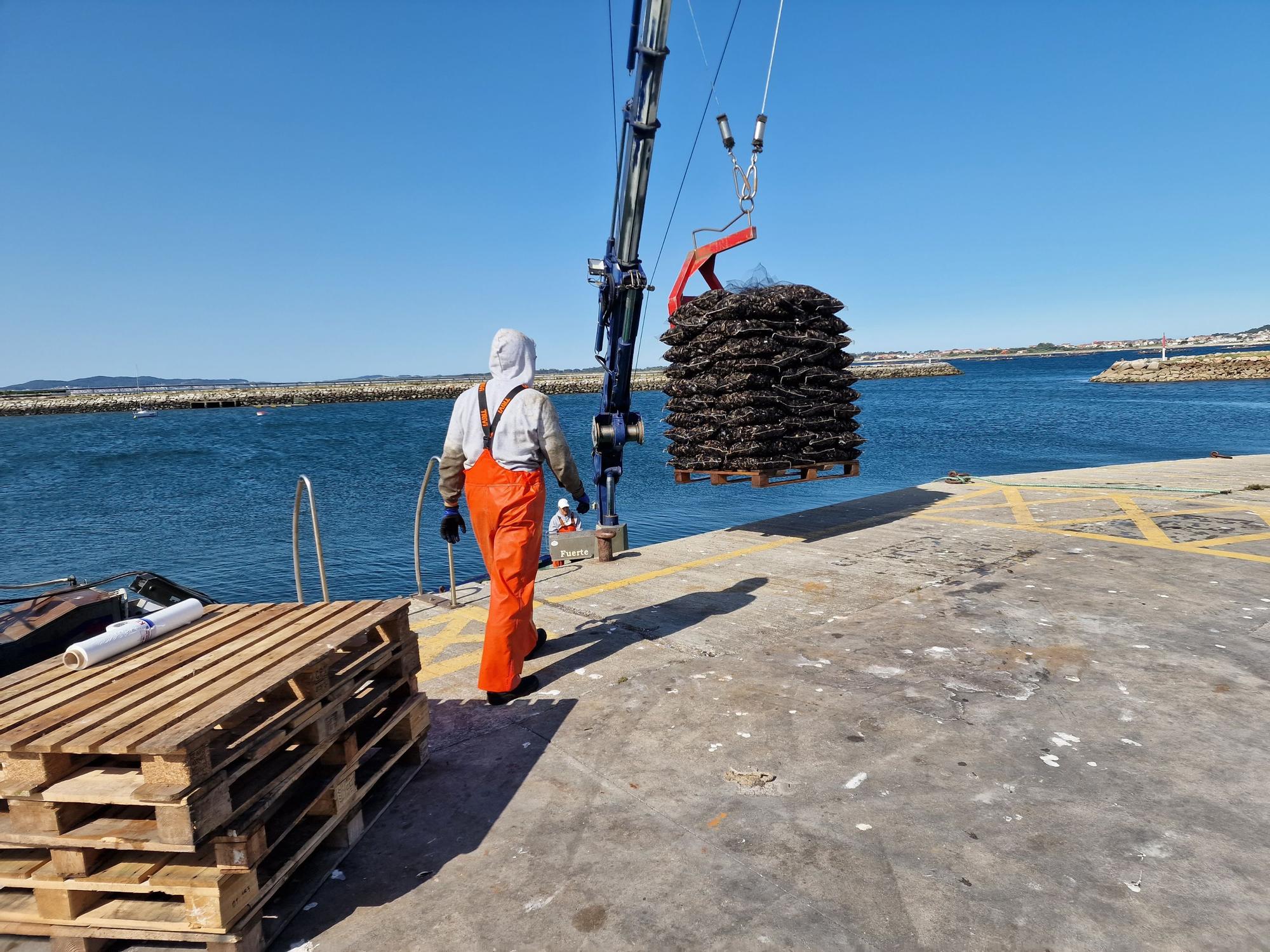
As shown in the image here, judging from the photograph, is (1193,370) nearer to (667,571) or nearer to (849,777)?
(667,571)

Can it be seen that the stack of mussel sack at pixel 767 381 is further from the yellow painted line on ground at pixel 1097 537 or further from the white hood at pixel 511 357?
the white hood at pixel 511 357

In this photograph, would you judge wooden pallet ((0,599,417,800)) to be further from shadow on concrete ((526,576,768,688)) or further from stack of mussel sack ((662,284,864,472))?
stack of mussel sack ((662,284,864,472))

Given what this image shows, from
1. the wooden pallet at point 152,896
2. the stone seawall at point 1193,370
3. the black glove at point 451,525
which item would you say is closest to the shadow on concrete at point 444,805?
the wooden pallet at point 152,896

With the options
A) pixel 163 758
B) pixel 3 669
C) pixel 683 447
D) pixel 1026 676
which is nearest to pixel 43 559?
pixel 3 669

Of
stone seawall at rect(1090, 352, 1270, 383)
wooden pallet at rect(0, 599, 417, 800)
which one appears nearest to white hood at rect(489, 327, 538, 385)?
wooden pallet at rect(0, 599, 417, 800)

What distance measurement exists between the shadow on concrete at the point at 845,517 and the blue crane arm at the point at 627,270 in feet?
6.82

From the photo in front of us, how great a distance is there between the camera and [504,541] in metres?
4.30

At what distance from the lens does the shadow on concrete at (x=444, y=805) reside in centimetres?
279

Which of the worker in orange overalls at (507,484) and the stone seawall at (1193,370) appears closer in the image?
the worker in orange overalls at (507,484)

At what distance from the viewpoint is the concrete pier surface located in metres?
2.59

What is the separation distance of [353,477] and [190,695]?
30824mm

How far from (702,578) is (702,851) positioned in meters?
4.48

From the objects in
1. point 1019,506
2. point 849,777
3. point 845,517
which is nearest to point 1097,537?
point 1019,506

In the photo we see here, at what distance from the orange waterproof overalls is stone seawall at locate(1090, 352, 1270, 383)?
354 feet
